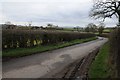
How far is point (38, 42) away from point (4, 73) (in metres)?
15.2

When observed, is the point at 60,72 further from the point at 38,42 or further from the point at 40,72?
the point at 38,42

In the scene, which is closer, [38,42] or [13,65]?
[13,65]

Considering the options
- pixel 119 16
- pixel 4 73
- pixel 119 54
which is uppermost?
pixel 119 16

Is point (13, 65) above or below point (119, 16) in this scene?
below

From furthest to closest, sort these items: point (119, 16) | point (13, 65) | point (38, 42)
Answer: point (119, 16), point (38, 42), point (13, 65)

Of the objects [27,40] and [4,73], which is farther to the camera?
[27,40]

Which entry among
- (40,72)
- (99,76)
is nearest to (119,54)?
(99,76)

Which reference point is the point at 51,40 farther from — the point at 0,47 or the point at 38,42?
the point at 0,47

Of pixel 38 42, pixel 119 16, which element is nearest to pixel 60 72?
pixel 38 42

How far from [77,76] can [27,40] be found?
42.4ft

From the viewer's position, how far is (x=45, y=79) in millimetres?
9141

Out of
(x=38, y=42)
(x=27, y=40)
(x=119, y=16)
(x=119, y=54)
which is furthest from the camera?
(x=119, y=16)

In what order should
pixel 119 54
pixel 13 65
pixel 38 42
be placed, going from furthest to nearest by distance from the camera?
1. pixel 38 42
2. pixel 13 65
3. pixel 119 54

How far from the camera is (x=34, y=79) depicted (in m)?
9.09
